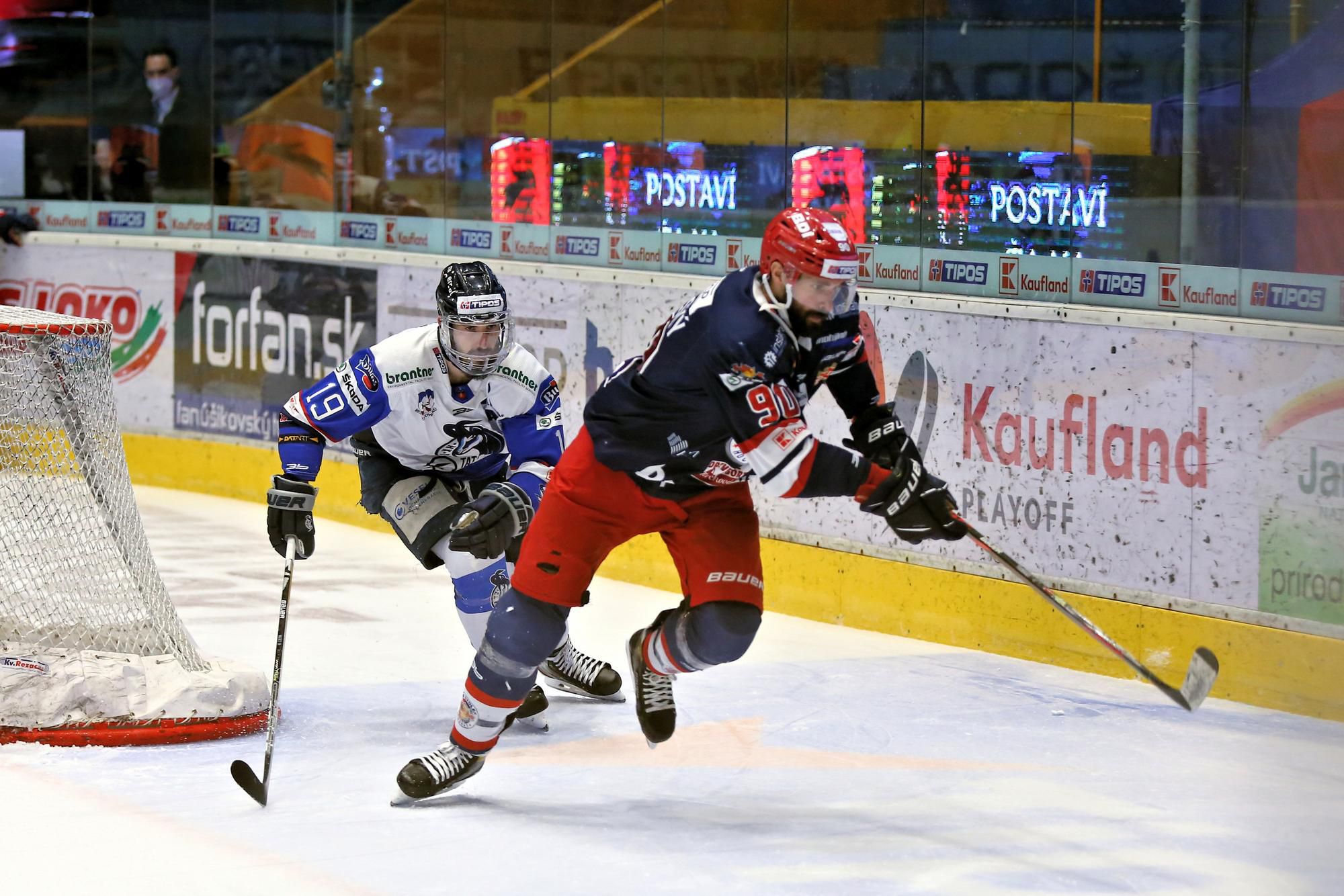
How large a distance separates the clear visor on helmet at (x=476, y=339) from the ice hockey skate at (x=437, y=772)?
938mm

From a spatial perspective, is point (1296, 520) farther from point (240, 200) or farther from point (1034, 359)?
point (240, 200)

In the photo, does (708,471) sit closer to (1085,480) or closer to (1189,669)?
(1189,669)

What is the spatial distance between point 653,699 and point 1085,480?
5.76ft

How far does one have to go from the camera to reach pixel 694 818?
4.10 meters

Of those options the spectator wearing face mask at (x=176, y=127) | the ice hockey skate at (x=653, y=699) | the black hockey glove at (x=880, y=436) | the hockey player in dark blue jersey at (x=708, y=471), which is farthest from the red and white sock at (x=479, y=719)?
the spectator wearing face mask at (x=176, y=127)

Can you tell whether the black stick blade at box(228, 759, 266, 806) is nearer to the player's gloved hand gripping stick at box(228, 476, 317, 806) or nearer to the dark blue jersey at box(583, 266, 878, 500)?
the player's gloved hand gripping stick at box(228, 476, 317, 806)

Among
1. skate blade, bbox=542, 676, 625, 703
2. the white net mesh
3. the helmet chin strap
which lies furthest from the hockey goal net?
the helmet chin strap

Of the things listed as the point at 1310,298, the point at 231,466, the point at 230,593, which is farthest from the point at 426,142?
the point at 1310,298

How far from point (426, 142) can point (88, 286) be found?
6.69 ft

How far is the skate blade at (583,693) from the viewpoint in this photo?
5234mm

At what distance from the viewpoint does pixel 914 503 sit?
12.4 ft

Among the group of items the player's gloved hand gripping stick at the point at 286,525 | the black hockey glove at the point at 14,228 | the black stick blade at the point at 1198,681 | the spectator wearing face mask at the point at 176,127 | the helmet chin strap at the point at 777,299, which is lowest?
the black stick blade at the point at 1198,681

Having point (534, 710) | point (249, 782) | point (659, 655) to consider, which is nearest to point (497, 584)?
point (534, 710)

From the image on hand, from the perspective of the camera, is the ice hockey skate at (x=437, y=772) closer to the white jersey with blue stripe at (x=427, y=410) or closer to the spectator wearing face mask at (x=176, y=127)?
the white jersey with blue stripe at (x=427, y=410)
